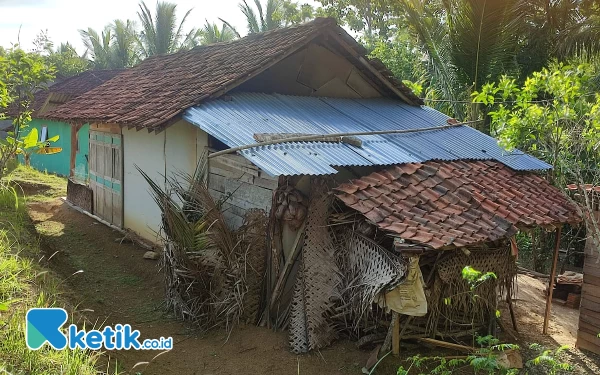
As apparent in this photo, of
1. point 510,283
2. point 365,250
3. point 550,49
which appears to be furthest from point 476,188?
point 550,49

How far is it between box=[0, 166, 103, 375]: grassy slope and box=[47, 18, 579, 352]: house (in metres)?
2.13

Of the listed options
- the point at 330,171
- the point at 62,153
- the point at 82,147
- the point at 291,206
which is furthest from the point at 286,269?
the point at 62,153

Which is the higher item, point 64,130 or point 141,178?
point 64,130

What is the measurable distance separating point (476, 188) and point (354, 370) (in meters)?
2.79

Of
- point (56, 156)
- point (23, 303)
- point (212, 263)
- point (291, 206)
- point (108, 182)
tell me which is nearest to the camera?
point (23, 303)

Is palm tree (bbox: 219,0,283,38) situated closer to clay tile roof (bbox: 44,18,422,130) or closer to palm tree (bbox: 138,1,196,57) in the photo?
palm tree (bbox: 138,1,196,57)

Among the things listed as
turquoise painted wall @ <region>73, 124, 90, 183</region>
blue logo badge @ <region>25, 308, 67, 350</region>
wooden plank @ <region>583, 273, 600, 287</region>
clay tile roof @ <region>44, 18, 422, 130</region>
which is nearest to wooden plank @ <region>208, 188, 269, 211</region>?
clay tile roof @ <region>44, 18, 422, 130</region>

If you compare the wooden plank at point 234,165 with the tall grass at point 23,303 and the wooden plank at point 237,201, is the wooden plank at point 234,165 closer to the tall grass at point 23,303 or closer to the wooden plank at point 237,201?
the wooden plank at point 237,201

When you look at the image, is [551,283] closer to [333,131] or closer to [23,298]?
[333,131]

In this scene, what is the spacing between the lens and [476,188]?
614 cm

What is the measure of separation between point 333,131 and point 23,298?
426 centimetres

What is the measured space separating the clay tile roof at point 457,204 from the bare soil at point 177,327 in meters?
1.55

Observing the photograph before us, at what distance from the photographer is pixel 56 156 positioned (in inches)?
721

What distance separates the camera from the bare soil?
5.15 metres
